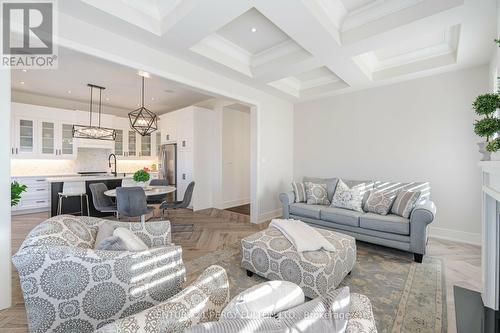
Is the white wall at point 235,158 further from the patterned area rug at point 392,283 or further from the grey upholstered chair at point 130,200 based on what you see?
the patterned area rug at point 392,283

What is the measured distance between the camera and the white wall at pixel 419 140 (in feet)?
11.1

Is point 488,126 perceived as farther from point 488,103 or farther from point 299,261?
point 299,261

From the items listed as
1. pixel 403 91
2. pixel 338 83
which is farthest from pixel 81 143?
pixel 403 91

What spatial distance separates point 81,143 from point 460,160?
840 centimetres

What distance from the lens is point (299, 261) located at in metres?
2.05

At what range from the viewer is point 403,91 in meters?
3.92

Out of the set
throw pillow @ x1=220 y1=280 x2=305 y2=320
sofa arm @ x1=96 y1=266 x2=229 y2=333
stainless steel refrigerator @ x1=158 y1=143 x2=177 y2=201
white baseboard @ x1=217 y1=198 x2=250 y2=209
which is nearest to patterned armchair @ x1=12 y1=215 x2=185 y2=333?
sofa arm @ x1=96 y1=266 x2=229 y2=333

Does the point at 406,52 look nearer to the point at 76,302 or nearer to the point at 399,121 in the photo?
the point at 399,121

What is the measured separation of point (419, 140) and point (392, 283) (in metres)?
2.67

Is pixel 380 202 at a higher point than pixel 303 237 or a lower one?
higher

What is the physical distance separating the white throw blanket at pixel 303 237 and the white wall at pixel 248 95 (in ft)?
6.55

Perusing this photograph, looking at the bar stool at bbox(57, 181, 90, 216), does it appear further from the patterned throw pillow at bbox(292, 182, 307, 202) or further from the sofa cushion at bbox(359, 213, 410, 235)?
the sofa cushion at bbox(359, 213, 410, 235)

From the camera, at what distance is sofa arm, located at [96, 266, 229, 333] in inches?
27.0

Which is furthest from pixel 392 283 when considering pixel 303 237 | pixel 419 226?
pixel 303 237
